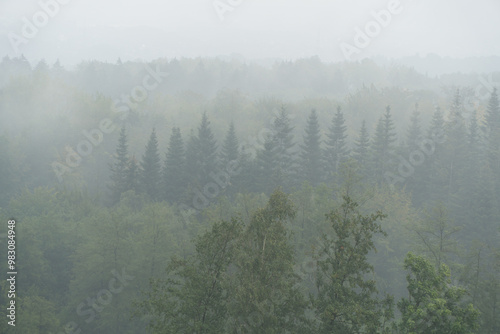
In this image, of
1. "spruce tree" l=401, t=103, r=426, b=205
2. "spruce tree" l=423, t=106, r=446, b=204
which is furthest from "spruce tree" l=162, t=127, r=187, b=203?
"spruce tree" l=423, t=106, r=446, b=204

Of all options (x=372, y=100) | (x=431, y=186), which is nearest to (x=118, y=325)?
(x=431, y=186)

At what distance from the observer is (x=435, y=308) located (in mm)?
9812

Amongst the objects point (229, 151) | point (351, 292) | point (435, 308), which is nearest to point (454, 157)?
point (229, 151)

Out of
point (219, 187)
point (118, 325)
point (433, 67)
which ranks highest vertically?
point (433, 67)

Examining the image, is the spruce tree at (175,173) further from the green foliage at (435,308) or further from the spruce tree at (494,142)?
the spruce tree at (494,142)

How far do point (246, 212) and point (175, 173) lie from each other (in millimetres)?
21438

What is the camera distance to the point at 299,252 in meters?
26.6

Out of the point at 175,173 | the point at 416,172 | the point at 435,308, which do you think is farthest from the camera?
the point at 416,172

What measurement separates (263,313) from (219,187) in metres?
37.1

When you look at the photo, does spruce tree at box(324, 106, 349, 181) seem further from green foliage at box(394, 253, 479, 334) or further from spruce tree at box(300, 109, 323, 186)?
green foliage at box(394, 253, 479, 334)

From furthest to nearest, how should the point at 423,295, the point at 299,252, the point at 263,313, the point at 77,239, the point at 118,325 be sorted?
the point at 77,239
the point at 118,325
the point at 299,252
the point at 263,313
the point at 423,295

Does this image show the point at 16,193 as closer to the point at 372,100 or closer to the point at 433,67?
the point at 372,100

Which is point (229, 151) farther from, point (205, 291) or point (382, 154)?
point (205, 291)

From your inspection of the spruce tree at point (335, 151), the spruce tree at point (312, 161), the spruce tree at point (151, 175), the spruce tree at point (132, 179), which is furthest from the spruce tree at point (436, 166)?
the spruce tree at point (132, 179)
